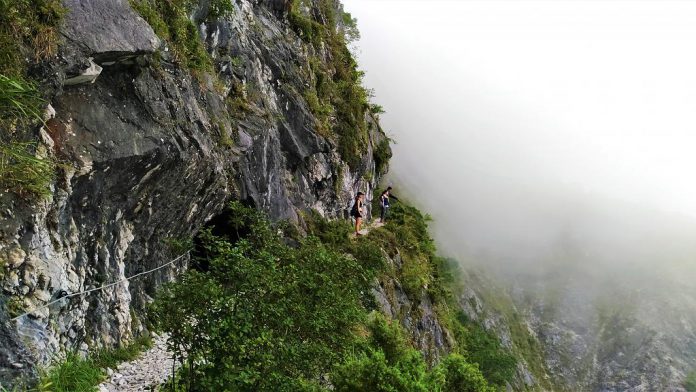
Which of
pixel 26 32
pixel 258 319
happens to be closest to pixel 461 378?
pixel 258 319

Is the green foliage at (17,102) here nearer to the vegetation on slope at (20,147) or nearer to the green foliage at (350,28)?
the vegetation on slope at (20,147)

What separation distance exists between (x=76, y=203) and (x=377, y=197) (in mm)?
36674

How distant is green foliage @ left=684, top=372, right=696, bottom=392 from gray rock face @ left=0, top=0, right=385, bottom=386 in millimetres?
155220

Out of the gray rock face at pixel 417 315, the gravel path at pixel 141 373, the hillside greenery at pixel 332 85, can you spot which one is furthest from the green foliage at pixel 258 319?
the hillside greenery at pixel 332 85

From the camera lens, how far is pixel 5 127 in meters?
8.46

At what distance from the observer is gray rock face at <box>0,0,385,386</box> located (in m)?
8.58

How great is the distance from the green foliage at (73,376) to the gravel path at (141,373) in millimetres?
342

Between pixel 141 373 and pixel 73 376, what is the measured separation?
2179mm

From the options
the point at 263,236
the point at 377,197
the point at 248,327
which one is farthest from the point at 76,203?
the point at 377,197

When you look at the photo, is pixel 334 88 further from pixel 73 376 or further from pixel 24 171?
pixel 73 376

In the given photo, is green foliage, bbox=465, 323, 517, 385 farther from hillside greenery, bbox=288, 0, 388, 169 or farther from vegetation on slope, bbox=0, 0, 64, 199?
vegetation on slope, bbox=0, 0, 64, 199

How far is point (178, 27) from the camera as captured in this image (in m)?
15.8

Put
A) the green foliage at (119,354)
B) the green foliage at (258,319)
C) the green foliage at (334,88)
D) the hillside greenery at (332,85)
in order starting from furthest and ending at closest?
the green foliage at (334,88), the hillside greenery at (332,85), the green foliage at (119,354), the green foliage at (258,319)

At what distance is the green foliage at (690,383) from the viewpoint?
128125 mm
